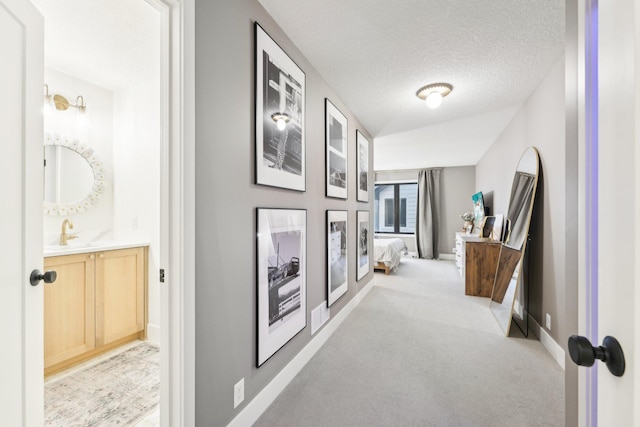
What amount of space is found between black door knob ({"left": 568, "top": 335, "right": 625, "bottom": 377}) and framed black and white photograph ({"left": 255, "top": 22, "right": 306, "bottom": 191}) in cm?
144

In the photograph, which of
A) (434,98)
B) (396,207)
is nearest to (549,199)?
(434,98)

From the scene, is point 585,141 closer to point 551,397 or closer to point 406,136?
point 551,397

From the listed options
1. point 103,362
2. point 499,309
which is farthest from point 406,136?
point 103,362

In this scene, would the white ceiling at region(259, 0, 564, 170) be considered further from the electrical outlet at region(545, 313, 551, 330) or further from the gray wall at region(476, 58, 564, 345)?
the electrical outlet at region(545, 313, 551, 330)

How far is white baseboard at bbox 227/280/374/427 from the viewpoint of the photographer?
148cm

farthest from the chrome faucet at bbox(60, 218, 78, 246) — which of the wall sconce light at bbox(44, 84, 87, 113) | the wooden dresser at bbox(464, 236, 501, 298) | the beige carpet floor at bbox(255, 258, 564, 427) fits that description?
the wooden dresser at bbox(464, 236, 501, 298)

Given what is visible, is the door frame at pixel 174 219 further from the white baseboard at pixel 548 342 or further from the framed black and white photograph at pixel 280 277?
the white baseboard at pixel 548 342

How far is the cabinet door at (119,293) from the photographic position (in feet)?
7.38

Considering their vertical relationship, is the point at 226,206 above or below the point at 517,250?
above

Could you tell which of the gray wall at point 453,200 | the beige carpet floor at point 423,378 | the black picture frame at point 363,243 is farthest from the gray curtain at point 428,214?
the beige carpet floor at point 423,378

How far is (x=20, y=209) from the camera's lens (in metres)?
0.80

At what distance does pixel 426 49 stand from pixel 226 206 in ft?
6.31

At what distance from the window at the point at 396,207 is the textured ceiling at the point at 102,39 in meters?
6.93
